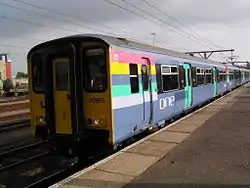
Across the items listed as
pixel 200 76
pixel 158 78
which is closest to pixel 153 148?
pixel 158 78

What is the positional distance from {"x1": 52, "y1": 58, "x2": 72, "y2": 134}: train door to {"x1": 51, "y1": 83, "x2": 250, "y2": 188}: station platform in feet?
4.31

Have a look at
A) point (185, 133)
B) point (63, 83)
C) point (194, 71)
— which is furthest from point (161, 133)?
point (194, 71)

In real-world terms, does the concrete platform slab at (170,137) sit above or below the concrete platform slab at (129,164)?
above

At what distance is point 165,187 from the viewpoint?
19.3 feet

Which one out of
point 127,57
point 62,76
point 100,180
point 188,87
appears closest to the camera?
point 100,180

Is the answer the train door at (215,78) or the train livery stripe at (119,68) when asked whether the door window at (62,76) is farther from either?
the train door at (215,78)

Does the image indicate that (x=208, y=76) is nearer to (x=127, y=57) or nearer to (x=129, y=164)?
(x=127, y=57)

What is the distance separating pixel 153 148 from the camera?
8.95m

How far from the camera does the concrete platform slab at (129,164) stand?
6940 mm

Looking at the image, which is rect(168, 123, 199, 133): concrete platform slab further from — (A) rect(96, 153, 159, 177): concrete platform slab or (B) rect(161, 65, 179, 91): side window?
(A) rect(96, 153, 159, 177): concrete platform slab

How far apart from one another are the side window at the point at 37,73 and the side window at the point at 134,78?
211cm

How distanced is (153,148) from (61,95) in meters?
2.60

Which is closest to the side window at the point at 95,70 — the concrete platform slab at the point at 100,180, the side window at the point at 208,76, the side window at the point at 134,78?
the side window at the point at 134,78

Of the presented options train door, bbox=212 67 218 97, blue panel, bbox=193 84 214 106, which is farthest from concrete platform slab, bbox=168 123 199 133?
train door, bbox=212 67 218 97
